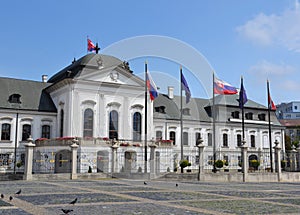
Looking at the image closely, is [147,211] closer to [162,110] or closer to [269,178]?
[269,178]

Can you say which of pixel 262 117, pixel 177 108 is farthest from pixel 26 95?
pixel 262 117

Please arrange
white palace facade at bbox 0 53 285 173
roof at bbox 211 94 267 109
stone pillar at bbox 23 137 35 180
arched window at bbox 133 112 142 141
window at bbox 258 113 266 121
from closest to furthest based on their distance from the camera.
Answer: stone pillar at bbox 23 137 35 180, white palace facade at bbox 0 53 285 173, arched window at bbox 133 112 142 141, roof at bbox 211 94 267 109, window at bbox 258 113 266 121

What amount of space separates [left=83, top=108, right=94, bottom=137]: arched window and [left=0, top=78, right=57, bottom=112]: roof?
4163 millimetres

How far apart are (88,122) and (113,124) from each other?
2.74 meters

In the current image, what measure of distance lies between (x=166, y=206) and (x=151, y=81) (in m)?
19.9

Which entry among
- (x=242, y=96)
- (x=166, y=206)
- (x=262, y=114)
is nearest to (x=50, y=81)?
(x=242, y=96)

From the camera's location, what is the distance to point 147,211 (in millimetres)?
8844

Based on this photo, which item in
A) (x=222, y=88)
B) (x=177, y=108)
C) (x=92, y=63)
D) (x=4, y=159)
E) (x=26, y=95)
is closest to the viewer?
(x=222, y=88)

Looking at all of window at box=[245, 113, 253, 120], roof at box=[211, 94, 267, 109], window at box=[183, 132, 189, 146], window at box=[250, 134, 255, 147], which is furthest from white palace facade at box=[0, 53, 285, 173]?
window at box=[245, 113, 253, 120]

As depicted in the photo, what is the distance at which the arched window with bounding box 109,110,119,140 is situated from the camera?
124ft

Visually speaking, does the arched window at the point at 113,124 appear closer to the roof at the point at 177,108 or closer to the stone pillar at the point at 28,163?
the roof at the point at 177,108

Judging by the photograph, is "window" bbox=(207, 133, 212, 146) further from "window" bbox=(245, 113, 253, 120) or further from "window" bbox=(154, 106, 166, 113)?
"window" bbox=(154, 106, 166, 113)

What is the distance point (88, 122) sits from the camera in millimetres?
36719

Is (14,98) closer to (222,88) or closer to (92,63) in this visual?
(92,63)
